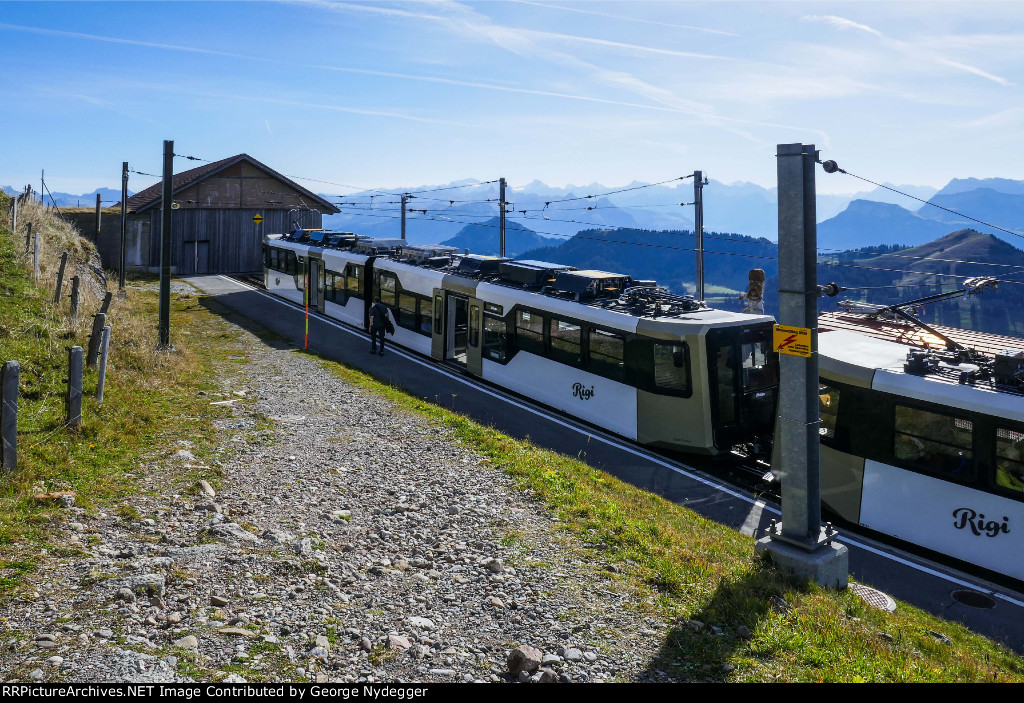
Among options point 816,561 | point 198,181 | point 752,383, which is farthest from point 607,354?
point 198,181

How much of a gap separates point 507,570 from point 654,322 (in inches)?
303

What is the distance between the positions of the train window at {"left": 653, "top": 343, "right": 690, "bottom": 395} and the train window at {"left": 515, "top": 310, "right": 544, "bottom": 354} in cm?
390

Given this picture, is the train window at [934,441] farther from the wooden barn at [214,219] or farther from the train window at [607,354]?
the wooden barn at [214,219]

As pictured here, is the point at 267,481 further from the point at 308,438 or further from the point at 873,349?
the point at 873,349

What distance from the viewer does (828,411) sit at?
12.3 m

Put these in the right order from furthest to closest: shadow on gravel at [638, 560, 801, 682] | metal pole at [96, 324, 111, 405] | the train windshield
Result: the train windshield < metal pole at [96, 324, 111, 405] < shadow on gravel at [638, 560, 801, 682]

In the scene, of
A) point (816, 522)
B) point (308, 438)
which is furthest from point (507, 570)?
point (308, 438)

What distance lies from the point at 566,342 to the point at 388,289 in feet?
32.4

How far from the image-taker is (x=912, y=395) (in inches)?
439

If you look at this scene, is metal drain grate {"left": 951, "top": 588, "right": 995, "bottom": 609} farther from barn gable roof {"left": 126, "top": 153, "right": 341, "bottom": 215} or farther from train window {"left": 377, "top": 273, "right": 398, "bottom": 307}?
barn gable roof {"left": 126, "top": 153, "right": 341, "bottom": 215}

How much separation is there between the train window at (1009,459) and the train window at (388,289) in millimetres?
18068

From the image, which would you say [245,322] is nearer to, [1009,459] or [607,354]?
[607,354]

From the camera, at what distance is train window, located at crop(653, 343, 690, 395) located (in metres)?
14.3

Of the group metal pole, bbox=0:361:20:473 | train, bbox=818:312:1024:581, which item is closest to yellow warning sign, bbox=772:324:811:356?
train, bbox=818:312:1024:581
